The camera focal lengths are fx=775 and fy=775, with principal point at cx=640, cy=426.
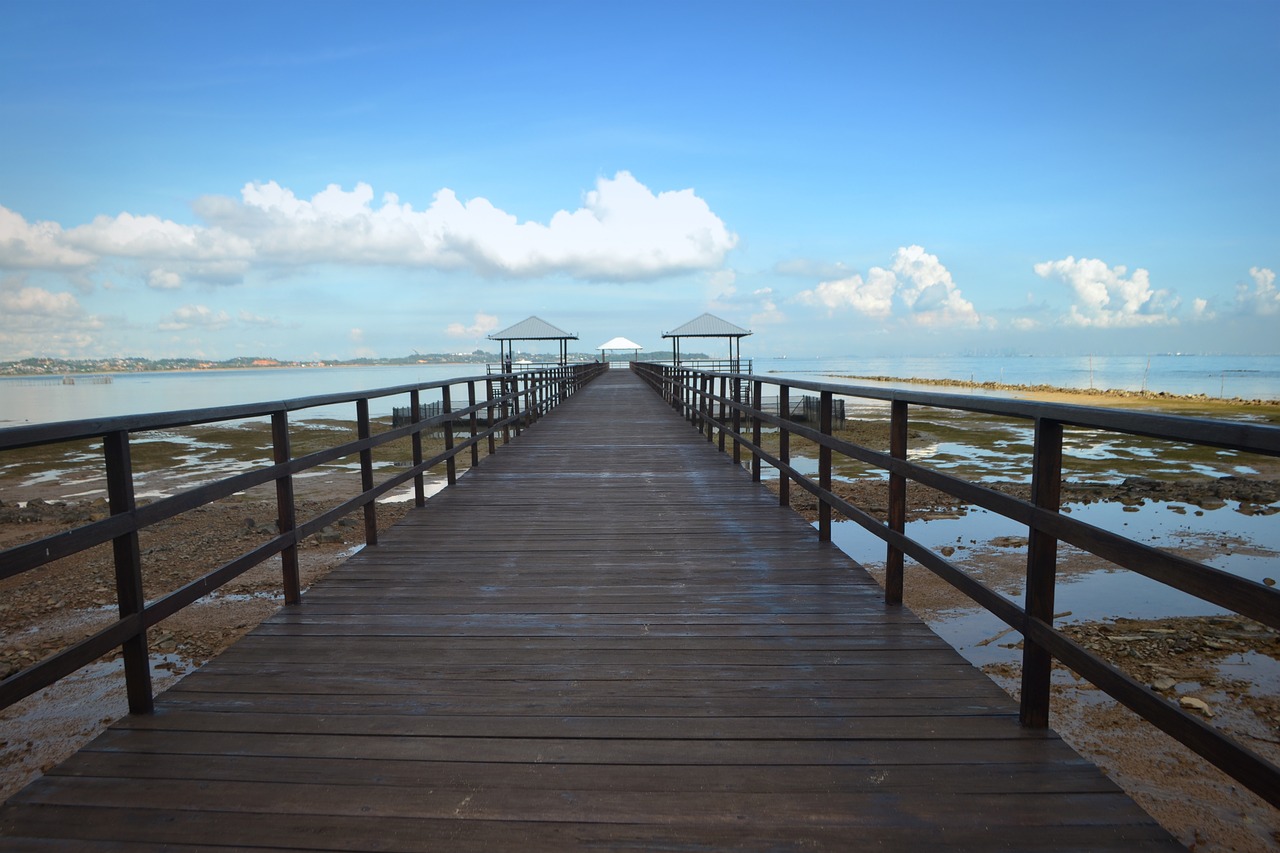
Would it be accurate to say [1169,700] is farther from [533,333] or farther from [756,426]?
[533,333]

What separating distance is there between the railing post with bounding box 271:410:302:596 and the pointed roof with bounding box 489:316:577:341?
97.3 ft

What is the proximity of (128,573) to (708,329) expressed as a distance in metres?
32.3

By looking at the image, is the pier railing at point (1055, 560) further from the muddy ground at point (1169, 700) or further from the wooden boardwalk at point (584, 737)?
the muddy ground at point (1169, 700)

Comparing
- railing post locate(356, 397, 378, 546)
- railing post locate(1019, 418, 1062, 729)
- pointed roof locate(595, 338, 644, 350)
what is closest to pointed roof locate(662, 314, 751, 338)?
pointed roof locate(595, 338, 644, 350)

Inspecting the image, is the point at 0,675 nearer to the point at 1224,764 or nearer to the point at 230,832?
the point at 230,832

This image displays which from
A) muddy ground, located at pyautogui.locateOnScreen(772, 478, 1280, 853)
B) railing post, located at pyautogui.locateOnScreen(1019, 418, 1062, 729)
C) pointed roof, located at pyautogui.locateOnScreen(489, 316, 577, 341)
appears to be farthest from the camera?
pointed roof, located at pyautogui.locateOnScreen(489, 316, 577, 341)

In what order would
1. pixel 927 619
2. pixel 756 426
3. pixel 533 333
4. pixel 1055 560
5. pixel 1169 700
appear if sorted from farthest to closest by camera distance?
pixel 533 333
pixel 927 619
pixel 756 426
pixel 1169 700
pixel 1055 560

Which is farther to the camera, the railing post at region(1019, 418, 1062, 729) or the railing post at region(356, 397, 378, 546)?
the railing post at region(356, 397, 378, 546)

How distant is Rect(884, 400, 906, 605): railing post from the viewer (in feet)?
11.2

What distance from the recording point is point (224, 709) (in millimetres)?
2625

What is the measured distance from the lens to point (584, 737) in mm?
2387

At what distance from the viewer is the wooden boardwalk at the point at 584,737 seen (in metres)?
1.94

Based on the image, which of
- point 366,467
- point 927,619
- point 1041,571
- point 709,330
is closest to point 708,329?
point 709,330

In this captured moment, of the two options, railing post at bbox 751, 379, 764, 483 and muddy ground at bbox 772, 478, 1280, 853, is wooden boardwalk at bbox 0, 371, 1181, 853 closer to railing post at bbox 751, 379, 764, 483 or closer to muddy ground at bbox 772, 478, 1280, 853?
muddy ground at bbox 772, 478, 1280, 853
